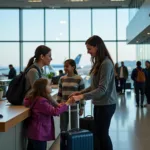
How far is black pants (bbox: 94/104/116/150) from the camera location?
3.22 meters

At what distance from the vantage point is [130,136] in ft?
19.5

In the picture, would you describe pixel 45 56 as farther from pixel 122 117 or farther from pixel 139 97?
pixel 139 97

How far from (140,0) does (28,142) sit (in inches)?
469

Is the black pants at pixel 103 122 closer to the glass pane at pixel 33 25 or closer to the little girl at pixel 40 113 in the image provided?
the little girl at pixel 40 113

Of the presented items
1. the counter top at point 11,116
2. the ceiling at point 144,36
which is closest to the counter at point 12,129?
the counter top at point 11,116

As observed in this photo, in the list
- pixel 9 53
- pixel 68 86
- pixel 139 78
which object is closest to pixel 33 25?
pixel 9 53

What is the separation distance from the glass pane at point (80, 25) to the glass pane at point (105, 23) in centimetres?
41

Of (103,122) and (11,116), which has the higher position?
(11,116)

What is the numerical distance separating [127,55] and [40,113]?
16.2 meters

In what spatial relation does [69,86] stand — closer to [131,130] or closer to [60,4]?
[131,130]

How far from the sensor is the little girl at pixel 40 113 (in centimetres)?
320

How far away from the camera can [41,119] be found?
3244 mm

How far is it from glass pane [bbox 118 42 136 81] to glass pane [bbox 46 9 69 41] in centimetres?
341

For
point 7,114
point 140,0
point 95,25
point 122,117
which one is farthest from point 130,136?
point 95,25
